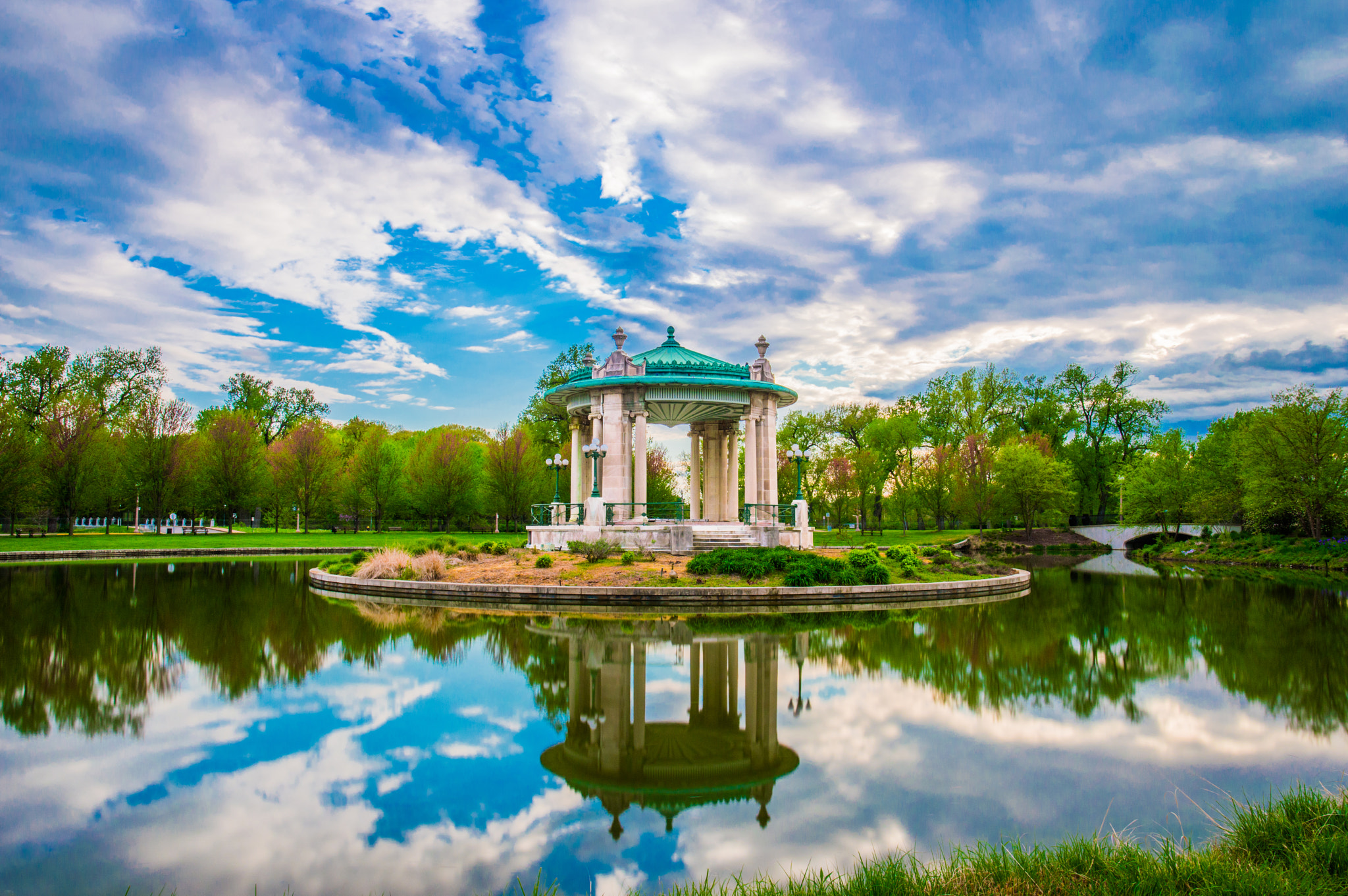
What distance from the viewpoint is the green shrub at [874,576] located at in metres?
19.5

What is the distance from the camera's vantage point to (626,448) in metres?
25.6

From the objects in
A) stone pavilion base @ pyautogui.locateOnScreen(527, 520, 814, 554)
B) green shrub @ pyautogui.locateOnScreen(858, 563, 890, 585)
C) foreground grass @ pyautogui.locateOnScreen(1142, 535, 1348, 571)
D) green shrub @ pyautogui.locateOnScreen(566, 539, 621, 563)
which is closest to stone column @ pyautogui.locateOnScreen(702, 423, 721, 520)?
stone pavilion base @ pyautogui.locateOnScreen(527, 520, 814, 554)

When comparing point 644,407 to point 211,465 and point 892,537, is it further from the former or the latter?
point 211,465

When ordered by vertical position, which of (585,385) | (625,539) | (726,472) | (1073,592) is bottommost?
(1073,592)

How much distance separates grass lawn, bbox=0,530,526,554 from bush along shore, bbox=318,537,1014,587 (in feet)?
31.3

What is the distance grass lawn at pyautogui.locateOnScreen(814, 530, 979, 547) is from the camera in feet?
127

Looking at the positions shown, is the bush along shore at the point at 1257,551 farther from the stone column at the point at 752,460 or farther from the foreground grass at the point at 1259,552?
the stone column at the point at 752,460

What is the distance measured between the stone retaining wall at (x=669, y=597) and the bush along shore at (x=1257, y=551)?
2467cm

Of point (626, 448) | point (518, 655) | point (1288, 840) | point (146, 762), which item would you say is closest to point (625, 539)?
point (626, 448)

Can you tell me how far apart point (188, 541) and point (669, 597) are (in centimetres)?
3440

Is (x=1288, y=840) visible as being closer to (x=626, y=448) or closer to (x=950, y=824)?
(x=950, y=824)

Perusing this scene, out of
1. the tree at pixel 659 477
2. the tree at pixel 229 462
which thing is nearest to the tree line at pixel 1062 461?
the tree at pixel 659 477

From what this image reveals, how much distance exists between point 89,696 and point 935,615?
1530 cm

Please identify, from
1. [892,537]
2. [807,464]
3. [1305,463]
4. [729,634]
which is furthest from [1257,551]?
[729,634]
